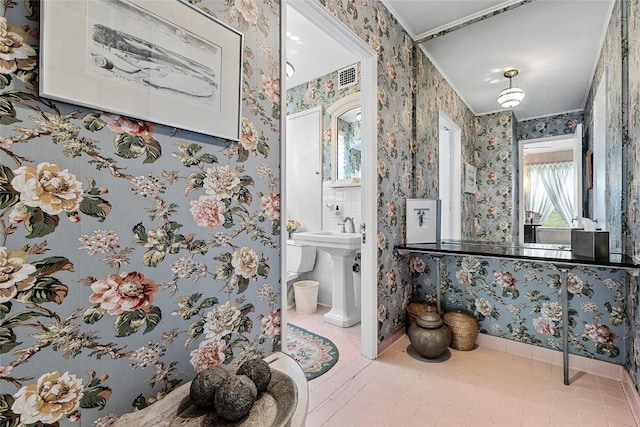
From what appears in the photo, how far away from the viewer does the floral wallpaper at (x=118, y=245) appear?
734 mm

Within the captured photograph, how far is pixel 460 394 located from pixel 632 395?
88cm

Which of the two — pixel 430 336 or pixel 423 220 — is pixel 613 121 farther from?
pixel 430 336

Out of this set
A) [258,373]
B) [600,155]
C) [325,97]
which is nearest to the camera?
[258,373]

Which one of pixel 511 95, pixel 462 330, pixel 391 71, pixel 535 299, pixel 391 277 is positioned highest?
pixel 391 71

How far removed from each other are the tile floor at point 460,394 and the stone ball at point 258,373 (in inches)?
28.2

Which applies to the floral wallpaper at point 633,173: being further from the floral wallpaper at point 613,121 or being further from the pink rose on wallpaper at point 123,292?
the pink rose on wallpaper at point 123,292

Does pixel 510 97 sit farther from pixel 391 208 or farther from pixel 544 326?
pixel 544 326

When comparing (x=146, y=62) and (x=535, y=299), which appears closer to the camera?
(x=146, y=62)

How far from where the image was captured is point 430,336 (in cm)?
206

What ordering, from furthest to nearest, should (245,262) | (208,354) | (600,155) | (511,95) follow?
(511,95) < (600,155) < (245,262) < (208,354)

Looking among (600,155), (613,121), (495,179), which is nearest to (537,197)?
(495,179)

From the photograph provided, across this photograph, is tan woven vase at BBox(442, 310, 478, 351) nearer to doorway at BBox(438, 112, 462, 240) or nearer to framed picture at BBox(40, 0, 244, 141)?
doorway at BBox(438, 112, 462, 240)

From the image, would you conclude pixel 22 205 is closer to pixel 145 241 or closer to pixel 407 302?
pixel 145 241

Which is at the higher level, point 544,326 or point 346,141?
point 346,141
